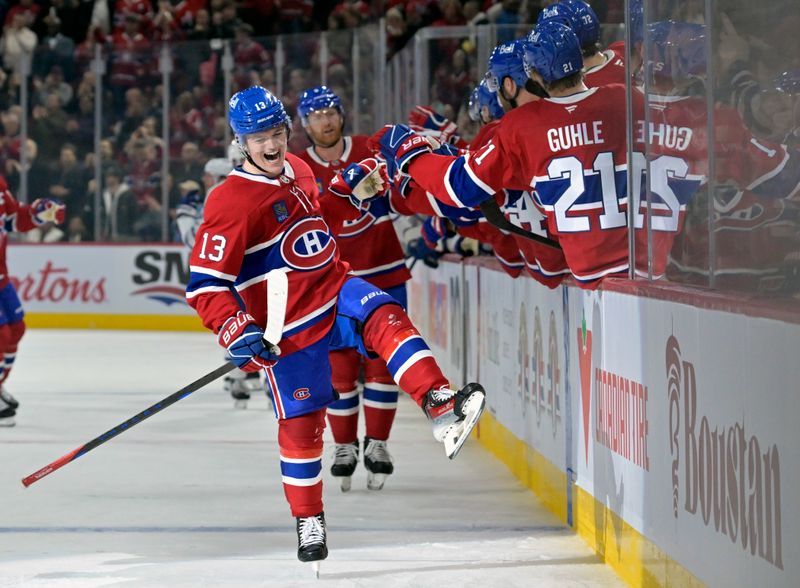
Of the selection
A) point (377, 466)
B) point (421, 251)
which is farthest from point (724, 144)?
point (421, 251)

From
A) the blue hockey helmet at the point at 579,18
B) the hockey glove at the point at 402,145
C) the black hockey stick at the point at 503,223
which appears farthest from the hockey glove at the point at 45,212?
the blue hockey helmet at the point at 579,18

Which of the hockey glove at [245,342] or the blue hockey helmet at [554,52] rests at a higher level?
the blue hockey helmet at [554,52]

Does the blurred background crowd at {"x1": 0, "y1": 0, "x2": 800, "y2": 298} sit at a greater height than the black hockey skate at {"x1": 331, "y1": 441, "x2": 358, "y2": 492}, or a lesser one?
greater

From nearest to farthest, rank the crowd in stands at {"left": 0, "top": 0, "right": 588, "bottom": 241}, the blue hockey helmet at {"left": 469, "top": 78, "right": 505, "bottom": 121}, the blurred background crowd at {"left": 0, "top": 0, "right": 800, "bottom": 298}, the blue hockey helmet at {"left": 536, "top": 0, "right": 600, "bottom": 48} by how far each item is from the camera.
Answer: the blue hockey helmet at {"left": 536, "top": 0, "right": 600, "bottom": 48}
the blue hockey helmet at {"left": 469, "top": 78, "right": 505, "bottom": 121}
the blurred background crowd at {"left": 0, "top": 0, "right": 800, "bottom": 298}
the crowd in stands at {"left": 0, "top": 0, "right": 588, "bottom": 241}

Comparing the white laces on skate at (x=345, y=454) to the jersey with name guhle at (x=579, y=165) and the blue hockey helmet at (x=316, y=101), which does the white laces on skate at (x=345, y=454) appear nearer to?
the blue hockey helmet at (x=316, y=101)

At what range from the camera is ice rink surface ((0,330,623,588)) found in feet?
13.0

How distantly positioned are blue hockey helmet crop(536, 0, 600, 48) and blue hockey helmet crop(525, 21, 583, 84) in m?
0.22

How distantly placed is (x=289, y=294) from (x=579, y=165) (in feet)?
3.14

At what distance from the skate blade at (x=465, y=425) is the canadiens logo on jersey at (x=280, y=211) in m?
0.85

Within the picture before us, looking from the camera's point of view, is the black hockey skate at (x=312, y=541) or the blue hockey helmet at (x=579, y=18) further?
the blue hockey helmet at (x=579, y=18)

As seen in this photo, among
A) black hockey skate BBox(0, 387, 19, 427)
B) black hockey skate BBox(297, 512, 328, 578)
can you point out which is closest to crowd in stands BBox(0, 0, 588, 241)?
black hockey skate BBox(0, 387, 19, 427)

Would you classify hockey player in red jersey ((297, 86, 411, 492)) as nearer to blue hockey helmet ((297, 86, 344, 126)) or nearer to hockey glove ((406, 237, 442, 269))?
blue hockey helmet ((297, 86, 344, 126))

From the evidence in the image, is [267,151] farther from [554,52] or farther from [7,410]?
[7,410]

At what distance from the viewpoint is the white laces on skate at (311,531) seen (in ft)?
12.8
